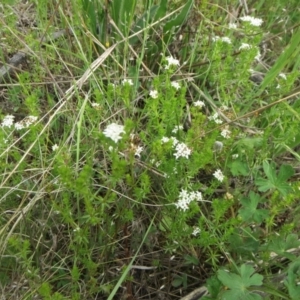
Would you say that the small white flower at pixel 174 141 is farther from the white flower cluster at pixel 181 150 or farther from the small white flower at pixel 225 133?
the small white flower at pixel 225 133

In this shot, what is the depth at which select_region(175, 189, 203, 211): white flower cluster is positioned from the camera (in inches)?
43.8

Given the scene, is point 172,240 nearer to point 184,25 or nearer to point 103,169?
point 103,169

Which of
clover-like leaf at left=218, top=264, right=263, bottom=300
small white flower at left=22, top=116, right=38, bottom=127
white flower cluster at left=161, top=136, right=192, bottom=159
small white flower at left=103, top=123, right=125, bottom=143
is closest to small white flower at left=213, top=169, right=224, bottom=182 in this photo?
white flower cluster at left=161, top=136, right=192, bottom=159

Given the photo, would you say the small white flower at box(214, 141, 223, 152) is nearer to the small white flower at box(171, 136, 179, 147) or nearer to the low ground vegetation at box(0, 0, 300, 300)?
the low ground vegetation at box(0, 0, 300, 300)

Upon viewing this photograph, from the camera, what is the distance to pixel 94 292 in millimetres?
1155

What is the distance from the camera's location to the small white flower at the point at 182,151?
3.69 feet

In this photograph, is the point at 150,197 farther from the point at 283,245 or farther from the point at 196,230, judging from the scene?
the point at 283,245

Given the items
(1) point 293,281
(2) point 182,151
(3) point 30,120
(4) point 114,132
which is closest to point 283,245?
(1) point 293,281

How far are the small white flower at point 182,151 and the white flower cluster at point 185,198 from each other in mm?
79

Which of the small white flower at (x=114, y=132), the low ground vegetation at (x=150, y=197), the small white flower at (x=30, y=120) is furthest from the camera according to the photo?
the small white flower at (x=30, y=120)

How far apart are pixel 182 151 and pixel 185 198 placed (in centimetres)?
11

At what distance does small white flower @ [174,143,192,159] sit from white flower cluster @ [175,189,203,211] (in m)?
0.08

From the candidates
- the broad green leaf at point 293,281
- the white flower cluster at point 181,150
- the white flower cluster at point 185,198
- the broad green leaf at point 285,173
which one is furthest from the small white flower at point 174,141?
the broad green leaf at point 293,281

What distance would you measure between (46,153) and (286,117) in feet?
2.04
